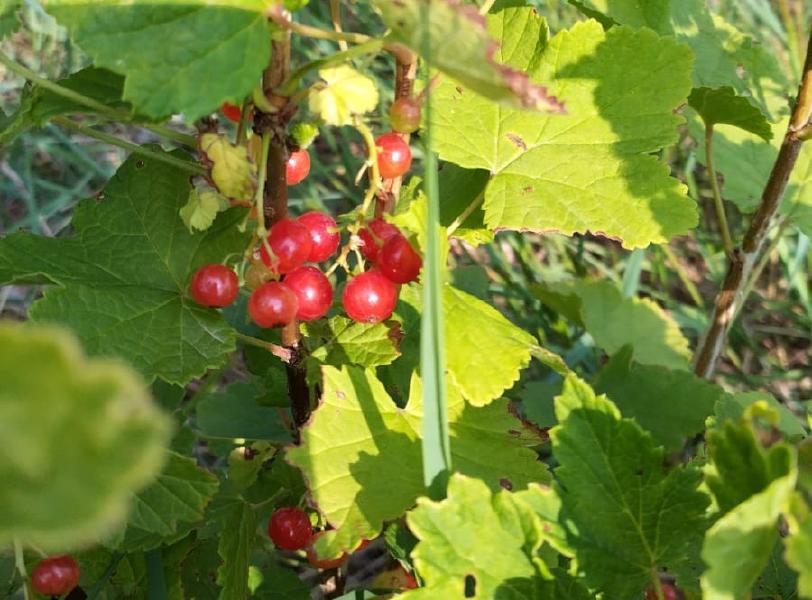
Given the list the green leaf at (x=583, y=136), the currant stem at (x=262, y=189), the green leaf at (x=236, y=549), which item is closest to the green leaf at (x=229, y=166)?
the currant stem at (x=262, y=189)

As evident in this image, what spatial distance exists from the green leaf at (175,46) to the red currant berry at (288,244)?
241mm

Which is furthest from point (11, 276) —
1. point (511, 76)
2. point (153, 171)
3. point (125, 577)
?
point (511, 76)

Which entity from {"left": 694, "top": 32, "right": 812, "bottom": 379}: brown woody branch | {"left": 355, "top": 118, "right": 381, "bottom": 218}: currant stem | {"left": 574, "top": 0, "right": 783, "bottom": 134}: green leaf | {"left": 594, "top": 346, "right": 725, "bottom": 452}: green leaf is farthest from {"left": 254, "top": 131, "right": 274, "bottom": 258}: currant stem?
{"left": 594, "top": 346, "right": 725, "bottom": 452}: green leaf

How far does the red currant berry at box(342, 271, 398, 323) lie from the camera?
1311mm

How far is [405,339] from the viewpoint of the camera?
68.9 inches

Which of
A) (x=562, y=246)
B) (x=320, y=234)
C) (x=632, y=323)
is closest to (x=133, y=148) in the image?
(x=320, y=234)

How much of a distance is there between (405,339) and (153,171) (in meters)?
0.59

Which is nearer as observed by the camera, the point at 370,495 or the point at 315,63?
the point at 315,63

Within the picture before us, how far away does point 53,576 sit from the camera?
1489mm

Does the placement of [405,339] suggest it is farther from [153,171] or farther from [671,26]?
[671,26]

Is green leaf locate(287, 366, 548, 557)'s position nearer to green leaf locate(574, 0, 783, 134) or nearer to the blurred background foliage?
green leaf locate(574, 0, 783, 134)

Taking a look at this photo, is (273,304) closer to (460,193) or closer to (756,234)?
(460,193)

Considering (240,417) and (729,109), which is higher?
(729,109)

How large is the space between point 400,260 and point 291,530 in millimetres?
600
